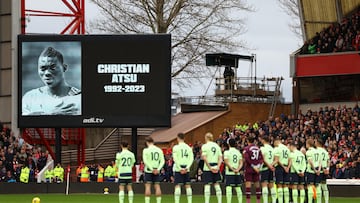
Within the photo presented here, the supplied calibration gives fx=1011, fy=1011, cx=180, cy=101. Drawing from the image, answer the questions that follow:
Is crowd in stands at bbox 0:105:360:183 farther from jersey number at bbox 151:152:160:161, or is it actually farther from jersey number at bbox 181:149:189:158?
jersey number at bbox 181:149:189:158

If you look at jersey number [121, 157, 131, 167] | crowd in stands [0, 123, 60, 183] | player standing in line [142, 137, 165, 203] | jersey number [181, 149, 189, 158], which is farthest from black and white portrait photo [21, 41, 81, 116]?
jersey number [181, 149, 189, 158]

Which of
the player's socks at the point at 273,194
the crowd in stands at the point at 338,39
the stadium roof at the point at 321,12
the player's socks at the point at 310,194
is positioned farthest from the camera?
the stadium roof at the point at 321,12

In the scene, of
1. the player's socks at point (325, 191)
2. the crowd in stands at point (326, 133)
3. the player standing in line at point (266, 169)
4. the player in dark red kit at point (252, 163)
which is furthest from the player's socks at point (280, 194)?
the crowd in stands at point (326, 133)

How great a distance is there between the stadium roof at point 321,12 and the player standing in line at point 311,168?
102 feet

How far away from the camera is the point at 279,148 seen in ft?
107

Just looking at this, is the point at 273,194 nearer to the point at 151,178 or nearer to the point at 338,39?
the point at 151,178

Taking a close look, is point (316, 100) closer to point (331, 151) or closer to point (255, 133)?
point (255, 133)

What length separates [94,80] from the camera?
165 feet

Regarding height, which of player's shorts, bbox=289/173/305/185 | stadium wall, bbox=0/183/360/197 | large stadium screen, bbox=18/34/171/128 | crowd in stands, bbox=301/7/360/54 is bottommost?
stadium wall, bbox=0/183/360/197

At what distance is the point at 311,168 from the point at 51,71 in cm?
2071

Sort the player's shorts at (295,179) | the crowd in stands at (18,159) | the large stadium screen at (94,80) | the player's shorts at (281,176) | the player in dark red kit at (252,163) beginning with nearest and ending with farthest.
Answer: the player in dark red kit at (252,163)
the player's shorts at (281,176)
the player's shorts at (295,179)
the large stadium screen at (94,80)
the crowd in stands at (18,159)

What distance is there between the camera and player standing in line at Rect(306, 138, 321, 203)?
3297 centimetres

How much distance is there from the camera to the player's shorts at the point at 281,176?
108 feet

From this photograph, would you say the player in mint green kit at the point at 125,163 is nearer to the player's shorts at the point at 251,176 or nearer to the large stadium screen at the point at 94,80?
the player's shorts at the point at 251,176
